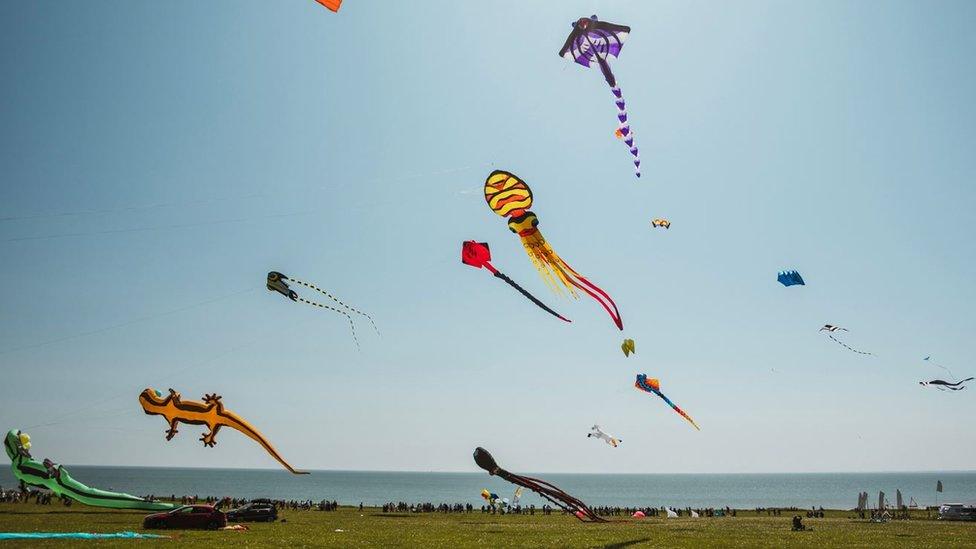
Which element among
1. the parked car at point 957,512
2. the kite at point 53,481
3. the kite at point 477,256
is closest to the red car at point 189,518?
the kite at point 53,481

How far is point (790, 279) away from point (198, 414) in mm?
28270

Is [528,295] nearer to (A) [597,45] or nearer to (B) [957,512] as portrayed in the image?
(A) [597,45]

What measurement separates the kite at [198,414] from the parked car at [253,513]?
495 centimetres

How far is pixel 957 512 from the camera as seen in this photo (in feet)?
117

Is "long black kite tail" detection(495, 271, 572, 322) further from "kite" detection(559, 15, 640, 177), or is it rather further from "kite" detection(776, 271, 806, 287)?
"kite" detection(776, 271, 806, 287)

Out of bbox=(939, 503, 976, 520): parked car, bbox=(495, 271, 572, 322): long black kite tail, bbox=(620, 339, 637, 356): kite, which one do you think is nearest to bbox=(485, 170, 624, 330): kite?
bbox=(495, 271, 572, 322): long black kite tail

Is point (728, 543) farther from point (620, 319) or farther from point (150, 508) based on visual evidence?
point (150, 508)

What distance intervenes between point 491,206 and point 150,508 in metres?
21.7

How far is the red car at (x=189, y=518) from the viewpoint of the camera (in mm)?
24734

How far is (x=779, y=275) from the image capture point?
30.9 metres

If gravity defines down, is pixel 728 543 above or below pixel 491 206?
below

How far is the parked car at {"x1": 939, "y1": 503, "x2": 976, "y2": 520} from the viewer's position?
3512cm


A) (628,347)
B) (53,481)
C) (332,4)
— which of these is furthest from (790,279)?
(53,481)

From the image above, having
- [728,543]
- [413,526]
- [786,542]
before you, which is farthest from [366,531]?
[786,542]
